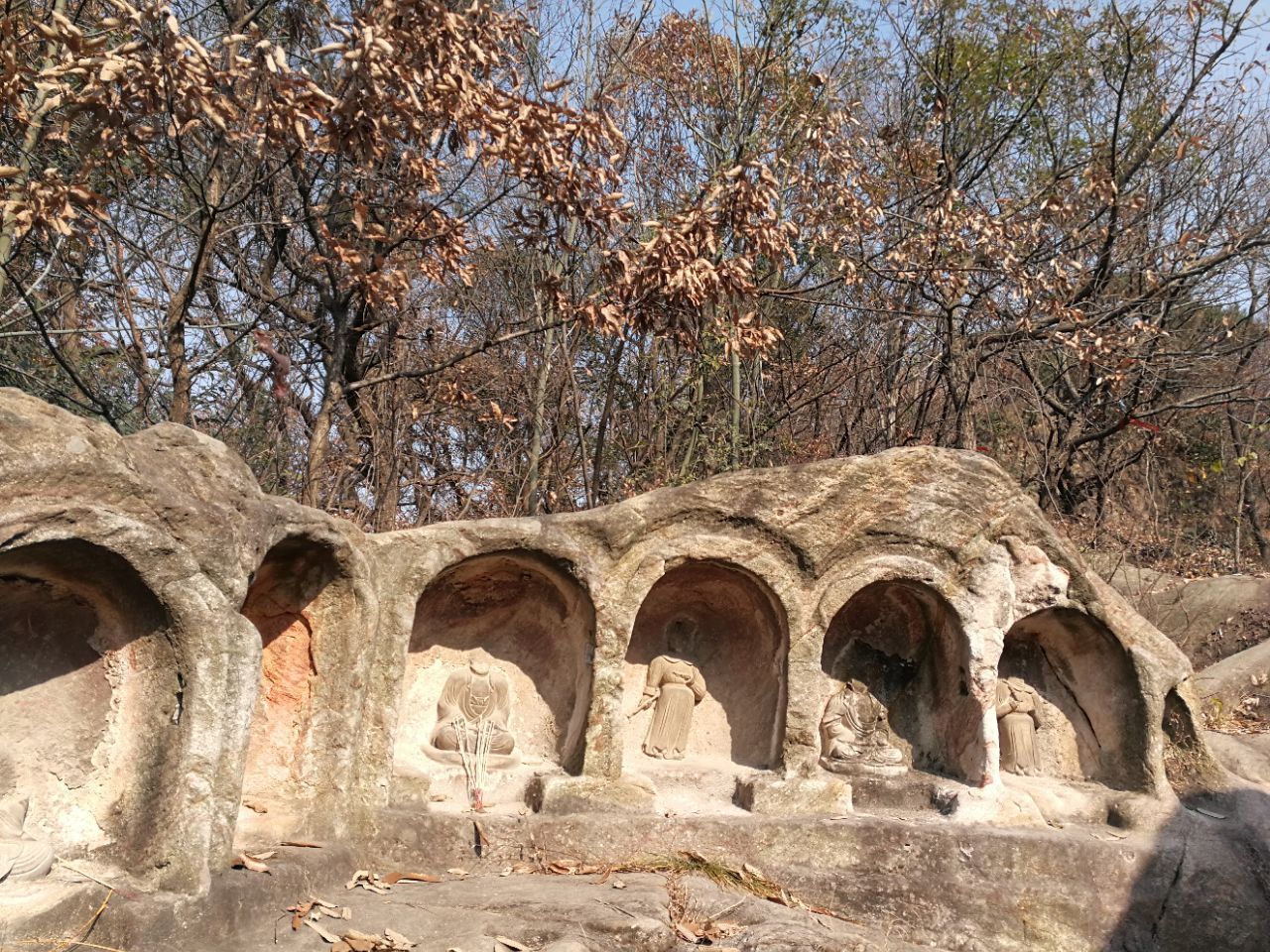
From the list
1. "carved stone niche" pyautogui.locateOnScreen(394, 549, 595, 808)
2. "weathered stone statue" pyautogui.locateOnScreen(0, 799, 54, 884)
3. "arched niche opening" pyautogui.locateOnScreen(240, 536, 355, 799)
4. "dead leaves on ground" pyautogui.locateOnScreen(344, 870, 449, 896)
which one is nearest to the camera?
"weathered stone statue" pyautogui.locateOnScreen(0, 799, 54, 884)

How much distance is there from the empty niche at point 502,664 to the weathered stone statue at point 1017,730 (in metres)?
3.45

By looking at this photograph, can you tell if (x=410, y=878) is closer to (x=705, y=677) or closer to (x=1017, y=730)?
(x=705, y=677)

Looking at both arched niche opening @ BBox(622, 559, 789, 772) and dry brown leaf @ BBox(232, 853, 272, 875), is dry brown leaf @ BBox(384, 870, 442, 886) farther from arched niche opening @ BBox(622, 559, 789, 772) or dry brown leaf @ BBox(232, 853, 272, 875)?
arched niche opening @ BBox(622, 559, 789, 772)

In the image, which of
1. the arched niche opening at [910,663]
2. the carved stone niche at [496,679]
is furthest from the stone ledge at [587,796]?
the arched niche opening at [910,663]

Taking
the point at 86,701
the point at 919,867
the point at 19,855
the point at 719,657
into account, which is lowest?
the point at 919,867

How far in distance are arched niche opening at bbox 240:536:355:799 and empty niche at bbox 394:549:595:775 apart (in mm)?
1006

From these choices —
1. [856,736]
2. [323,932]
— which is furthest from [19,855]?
[856,736]

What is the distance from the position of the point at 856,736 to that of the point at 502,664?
111 inches

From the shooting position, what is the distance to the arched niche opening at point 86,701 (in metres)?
5.50

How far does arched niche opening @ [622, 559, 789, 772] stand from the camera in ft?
27.5

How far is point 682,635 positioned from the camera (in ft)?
29.6

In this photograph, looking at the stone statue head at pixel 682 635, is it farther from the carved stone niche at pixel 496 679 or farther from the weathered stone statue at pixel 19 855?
the weathered stone statue at pixel 19 855

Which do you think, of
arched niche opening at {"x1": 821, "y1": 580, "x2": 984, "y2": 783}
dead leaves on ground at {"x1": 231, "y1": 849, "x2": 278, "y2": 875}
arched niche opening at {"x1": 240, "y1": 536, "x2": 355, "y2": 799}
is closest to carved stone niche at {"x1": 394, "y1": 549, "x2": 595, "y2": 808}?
arched niche opening at {"x1": 240, "y1": 536, "x2": 355, "y2": 799}

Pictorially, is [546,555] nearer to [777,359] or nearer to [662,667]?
[662,667]
